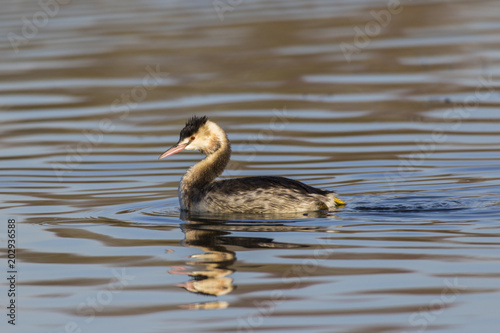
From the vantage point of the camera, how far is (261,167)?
586 inches

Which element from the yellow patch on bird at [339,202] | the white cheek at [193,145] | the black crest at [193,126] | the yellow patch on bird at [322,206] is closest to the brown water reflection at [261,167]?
the yellow patch on bird at [339,202]

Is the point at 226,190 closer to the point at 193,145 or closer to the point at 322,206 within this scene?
the point at 193,145

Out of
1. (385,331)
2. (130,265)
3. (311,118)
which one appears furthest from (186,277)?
(311,118)

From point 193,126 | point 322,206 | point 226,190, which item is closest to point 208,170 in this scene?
point 193,126

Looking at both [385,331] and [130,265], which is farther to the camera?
[130,265]

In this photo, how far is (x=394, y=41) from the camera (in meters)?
25.9

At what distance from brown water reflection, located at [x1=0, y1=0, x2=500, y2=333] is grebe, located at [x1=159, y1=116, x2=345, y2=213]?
0.78 feet

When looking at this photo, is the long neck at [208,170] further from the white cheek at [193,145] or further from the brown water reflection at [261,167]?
the brown water reflection at [261,167]

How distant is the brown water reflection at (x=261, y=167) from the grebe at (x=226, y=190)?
0.78ft

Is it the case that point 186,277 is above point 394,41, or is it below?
below

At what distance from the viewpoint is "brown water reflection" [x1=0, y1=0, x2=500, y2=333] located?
332 inches

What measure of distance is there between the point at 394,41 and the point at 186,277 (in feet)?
58.0

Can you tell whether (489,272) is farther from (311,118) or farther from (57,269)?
(311,118)

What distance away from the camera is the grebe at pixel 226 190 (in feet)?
38.4
